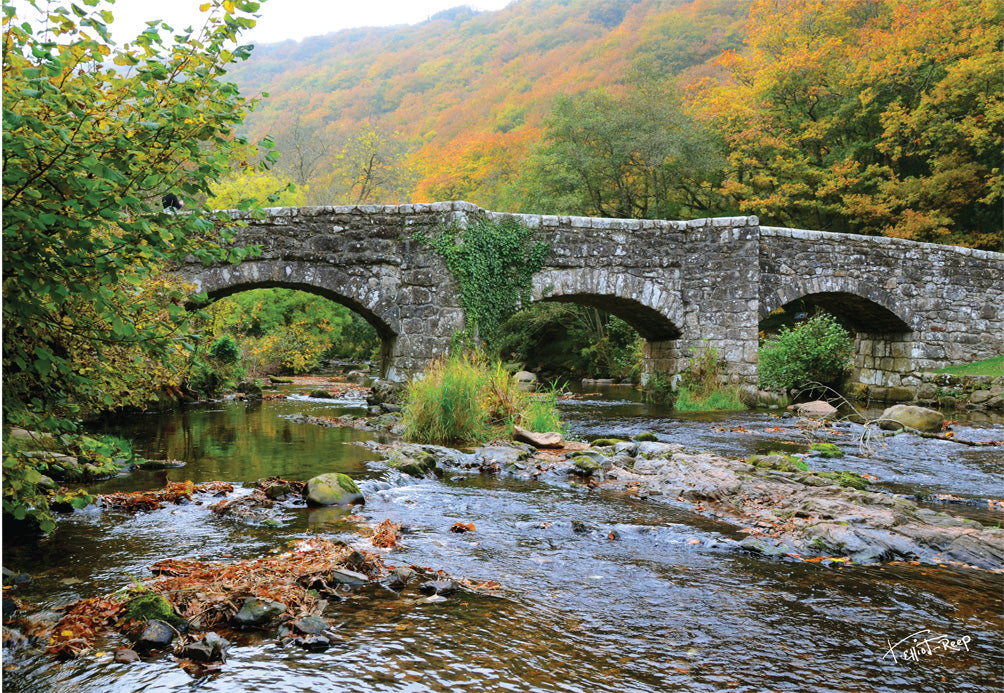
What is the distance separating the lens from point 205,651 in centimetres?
245

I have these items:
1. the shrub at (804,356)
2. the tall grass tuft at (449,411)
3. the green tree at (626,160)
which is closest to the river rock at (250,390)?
the tall grass tuft at (449,411)

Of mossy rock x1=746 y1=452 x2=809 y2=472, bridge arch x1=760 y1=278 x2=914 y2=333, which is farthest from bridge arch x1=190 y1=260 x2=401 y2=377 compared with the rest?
bridge arch x1=760 y1=278 x2=914 y2=333

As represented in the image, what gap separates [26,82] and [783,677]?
325 centimetres

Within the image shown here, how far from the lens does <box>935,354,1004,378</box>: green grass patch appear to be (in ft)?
43.3

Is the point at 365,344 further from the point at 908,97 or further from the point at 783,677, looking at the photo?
the point at 783,677

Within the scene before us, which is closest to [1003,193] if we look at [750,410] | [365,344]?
[750,410]

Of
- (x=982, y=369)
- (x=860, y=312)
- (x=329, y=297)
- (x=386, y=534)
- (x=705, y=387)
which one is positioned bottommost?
(x=386, y=534)

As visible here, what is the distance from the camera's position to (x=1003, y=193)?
1620 centimetres

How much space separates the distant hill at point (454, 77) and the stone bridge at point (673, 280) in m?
13.4

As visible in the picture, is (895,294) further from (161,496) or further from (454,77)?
(454,77)

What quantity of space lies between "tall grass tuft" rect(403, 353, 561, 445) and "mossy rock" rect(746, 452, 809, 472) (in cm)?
248

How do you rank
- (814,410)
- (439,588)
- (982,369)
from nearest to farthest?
(439,588) < (814,410) < (982,369)

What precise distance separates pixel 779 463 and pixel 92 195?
596cm
